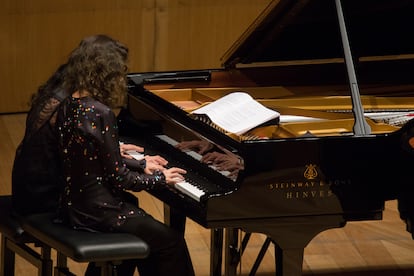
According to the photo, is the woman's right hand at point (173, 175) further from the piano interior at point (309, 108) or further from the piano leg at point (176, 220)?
the piano leg at point (176, 220)

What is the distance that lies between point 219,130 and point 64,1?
3.62 m

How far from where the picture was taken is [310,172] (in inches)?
145

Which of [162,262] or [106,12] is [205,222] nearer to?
[162,262]

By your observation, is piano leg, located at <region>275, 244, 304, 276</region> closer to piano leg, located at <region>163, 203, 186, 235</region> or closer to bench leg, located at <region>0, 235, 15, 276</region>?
piano leg, located at <region>163, 203, 186, 235</region>

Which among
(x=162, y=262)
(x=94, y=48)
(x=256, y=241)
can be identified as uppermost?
(x=94, y=48)

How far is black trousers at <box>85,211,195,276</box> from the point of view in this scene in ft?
12.5

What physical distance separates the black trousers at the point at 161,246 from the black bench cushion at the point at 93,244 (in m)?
0.09

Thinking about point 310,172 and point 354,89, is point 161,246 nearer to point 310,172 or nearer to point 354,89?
point 310,172

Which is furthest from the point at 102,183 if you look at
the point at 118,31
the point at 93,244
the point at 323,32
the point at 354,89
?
the point at 118,31

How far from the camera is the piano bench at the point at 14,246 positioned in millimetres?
4039

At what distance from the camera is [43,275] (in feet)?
13.3

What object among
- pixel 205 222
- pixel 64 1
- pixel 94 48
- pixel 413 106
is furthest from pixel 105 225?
pixel 64 1

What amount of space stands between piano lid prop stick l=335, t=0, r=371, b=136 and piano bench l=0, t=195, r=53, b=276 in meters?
1.26

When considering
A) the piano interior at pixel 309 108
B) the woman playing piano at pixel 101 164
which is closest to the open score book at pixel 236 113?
the piano interior at pixel 309 108
